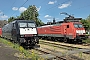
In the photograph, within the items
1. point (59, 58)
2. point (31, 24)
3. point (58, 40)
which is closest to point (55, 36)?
point (58, 40)

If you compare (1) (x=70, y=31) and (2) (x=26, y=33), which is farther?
(1) (x=70, y=31)

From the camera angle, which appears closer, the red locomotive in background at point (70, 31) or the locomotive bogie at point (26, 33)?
the locomotive bogie at point (26, 33)

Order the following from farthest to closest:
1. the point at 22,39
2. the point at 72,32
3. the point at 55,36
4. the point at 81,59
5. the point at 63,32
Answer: the point at 55,36 < the point at 63,32 < the point at 72,32 < the point at 22,39 < the point at 81,59

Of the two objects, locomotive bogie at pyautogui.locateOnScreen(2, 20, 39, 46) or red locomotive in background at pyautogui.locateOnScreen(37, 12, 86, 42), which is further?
red locomotive in background at pyautogui.locateOnScreen(37, 12, 86, 42)

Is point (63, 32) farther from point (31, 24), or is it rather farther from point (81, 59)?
point (81, 59)

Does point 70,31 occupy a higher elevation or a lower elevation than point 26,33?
higher

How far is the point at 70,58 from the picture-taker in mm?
10836

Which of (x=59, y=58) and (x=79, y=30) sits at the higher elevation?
(x=79, y=30)

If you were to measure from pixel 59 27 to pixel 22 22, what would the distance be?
29.6ft

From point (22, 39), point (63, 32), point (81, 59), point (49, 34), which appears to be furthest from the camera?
point (49, 34)

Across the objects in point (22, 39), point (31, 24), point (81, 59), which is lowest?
point (81, 59)

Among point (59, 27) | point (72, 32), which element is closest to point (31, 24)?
point (72, 32)

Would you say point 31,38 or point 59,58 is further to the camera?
point 31,38

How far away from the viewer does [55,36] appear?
26.4 metres
